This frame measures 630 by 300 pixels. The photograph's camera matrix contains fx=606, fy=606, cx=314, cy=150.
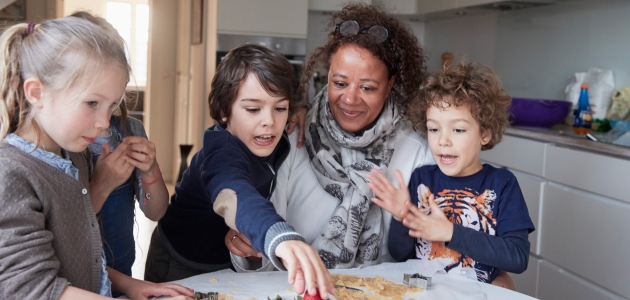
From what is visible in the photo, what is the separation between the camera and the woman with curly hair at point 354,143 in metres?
1.66

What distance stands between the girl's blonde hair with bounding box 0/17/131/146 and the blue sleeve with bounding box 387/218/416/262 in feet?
2.90

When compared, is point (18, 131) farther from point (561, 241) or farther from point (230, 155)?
point (561, 241)

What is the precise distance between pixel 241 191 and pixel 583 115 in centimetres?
240

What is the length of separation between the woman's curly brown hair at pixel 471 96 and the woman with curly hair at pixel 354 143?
7cm

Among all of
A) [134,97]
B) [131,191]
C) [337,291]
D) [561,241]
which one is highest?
[134,97]

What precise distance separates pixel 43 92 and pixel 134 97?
0.51 m

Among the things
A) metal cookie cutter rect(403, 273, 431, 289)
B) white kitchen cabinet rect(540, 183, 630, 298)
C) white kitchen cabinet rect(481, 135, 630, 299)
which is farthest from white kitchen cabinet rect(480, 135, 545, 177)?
metal cookie cutter rect(403, 273, 431, 289)

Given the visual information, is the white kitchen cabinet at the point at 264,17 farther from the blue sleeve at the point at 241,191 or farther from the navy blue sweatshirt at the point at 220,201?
the blue sleeve at the point at 241,191

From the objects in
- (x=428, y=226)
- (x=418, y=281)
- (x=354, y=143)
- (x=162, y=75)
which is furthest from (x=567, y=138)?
(x=162, y=75)

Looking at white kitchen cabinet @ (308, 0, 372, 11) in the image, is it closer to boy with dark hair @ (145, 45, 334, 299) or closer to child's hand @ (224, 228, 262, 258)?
boy with dark hair @ (145, 45, 334, 299)

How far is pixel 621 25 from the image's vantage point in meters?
3.12

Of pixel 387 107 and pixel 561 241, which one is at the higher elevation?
pixel 387 107

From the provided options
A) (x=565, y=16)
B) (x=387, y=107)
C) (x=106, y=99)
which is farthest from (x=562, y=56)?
(x=106, y=99)

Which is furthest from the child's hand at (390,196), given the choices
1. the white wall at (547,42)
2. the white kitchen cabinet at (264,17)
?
the white kitchen cabinet at (264,17)
